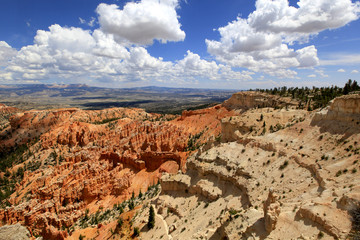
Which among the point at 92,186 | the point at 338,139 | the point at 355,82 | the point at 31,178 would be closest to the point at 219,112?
the point at 355,82

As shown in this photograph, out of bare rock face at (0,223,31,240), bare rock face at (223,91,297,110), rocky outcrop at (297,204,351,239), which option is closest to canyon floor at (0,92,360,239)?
rocky outcrop at (297,204,351,239)

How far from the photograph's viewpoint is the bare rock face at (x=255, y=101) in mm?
62900

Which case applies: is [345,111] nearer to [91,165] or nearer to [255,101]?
[255,101]

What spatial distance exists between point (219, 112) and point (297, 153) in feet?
206

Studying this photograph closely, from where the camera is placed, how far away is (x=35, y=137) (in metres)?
96.9

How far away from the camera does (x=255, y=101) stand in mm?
77375

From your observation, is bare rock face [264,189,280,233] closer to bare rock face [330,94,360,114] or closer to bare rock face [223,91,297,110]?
bare rock face [330,94,360,114]

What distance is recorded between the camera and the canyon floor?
1698 centimetres

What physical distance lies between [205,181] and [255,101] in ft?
183

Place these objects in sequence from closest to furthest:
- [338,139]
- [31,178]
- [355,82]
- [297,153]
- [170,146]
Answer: [338,139] → [297,153] → [355,82] → [31,178] → [170,146]

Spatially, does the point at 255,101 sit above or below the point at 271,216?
above

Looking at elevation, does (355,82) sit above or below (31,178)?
above

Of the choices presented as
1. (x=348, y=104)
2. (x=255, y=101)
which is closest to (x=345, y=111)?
(x=348, y=104)

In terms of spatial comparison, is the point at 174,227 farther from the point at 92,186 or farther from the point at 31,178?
the point at 31,178
